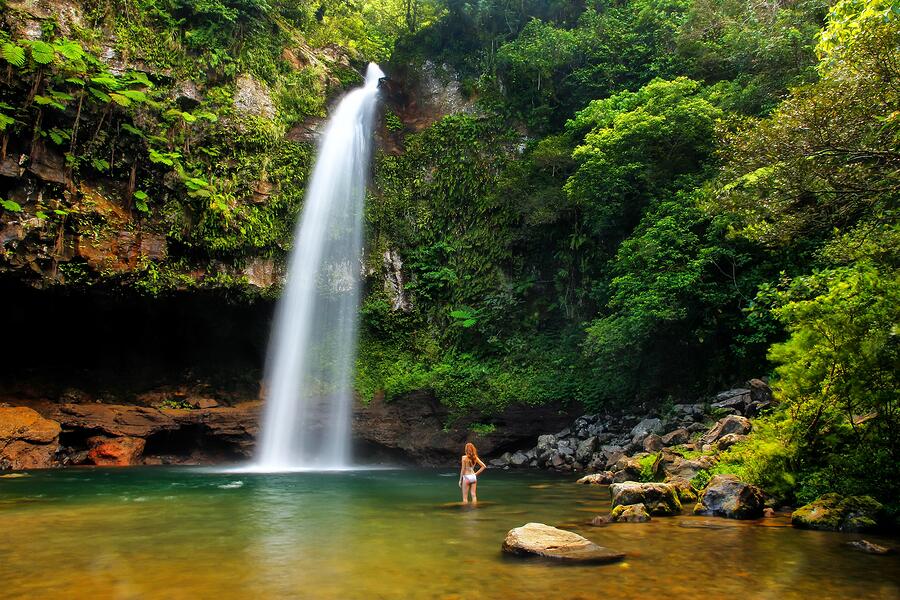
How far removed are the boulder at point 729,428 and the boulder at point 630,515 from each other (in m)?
5.17

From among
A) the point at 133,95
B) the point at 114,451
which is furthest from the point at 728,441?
the point at 133,95

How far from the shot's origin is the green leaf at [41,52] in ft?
53.8

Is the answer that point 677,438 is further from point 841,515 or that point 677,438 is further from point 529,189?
point 529,189

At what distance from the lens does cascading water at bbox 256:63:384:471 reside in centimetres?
2112

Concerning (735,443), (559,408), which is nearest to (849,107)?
(735,443)

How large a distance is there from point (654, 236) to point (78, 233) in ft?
59.7

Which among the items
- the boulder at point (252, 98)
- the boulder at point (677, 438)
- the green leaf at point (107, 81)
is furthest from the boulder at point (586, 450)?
the green leaf at point (107, 81)

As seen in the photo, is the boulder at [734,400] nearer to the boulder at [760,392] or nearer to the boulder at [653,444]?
the boulder at [760,392]

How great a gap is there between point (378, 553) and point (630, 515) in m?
4.09

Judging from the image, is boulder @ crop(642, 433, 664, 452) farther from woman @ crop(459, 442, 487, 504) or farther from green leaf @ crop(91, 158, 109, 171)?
green leaf @ crop(91, 158, 109, 171)

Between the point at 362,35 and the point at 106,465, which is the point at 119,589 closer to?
the point at 106,465

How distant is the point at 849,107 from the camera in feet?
23.8

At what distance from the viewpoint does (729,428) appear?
42.9ft

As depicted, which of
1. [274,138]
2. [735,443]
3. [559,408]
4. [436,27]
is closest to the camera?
[735,443]
